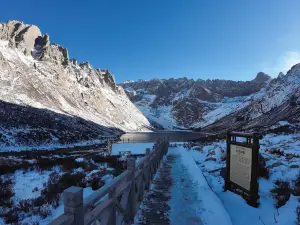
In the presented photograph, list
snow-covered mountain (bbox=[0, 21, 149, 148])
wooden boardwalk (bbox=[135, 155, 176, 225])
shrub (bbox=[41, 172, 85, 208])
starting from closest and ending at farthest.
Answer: wooden boardwalk (bbox=[135, 155, 176, 225]) → shrub (bbox=[41, 172, 85, 208]) → snow-covered mountain (bbox=[0, 21, 149, 148])

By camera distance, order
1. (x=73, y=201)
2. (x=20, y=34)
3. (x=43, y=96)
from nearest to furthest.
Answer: (x=73, y=201) < (x=43, y=96) < (x=20, y=34)

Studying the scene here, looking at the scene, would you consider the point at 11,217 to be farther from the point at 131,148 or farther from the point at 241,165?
the point at 131,148

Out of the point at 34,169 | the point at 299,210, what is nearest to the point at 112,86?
the point at 34,169

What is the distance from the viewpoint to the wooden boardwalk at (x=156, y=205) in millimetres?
5363

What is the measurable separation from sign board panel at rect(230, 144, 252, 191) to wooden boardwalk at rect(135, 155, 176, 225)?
2399mm

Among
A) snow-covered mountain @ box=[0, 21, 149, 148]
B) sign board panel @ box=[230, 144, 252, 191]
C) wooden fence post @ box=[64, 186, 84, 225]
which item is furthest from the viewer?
snow-covered mountain @ box=[0, 21, 149, 148]

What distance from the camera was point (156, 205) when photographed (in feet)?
20.8

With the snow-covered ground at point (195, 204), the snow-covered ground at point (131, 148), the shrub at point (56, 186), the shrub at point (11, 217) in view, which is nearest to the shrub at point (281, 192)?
Result: the snow-covered ground at point (195, 204)

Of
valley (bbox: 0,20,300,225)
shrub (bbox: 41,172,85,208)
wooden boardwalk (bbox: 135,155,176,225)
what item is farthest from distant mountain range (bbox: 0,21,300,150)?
wooden boardwalk (bbox: 135,155,176,225)

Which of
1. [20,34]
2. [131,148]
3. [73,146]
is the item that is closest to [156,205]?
[131,148]

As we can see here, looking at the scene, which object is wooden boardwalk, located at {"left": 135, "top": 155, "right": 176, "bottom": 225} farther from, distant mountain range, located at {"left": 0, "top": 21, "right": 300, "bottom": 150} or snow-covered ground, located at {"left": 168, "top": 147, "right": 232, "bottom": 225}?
distant mountain range, located at {"left": 0, "top": 21, "right": 300, "bottom": 150}

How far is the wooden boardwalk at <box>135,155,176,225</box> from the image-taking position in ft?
17.6

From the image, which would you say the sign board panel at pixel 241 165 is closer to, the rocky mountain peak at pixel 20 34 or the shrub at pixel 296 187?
the shrub at pixel 296 187

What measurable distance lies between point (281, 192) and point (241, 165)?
1511mm
